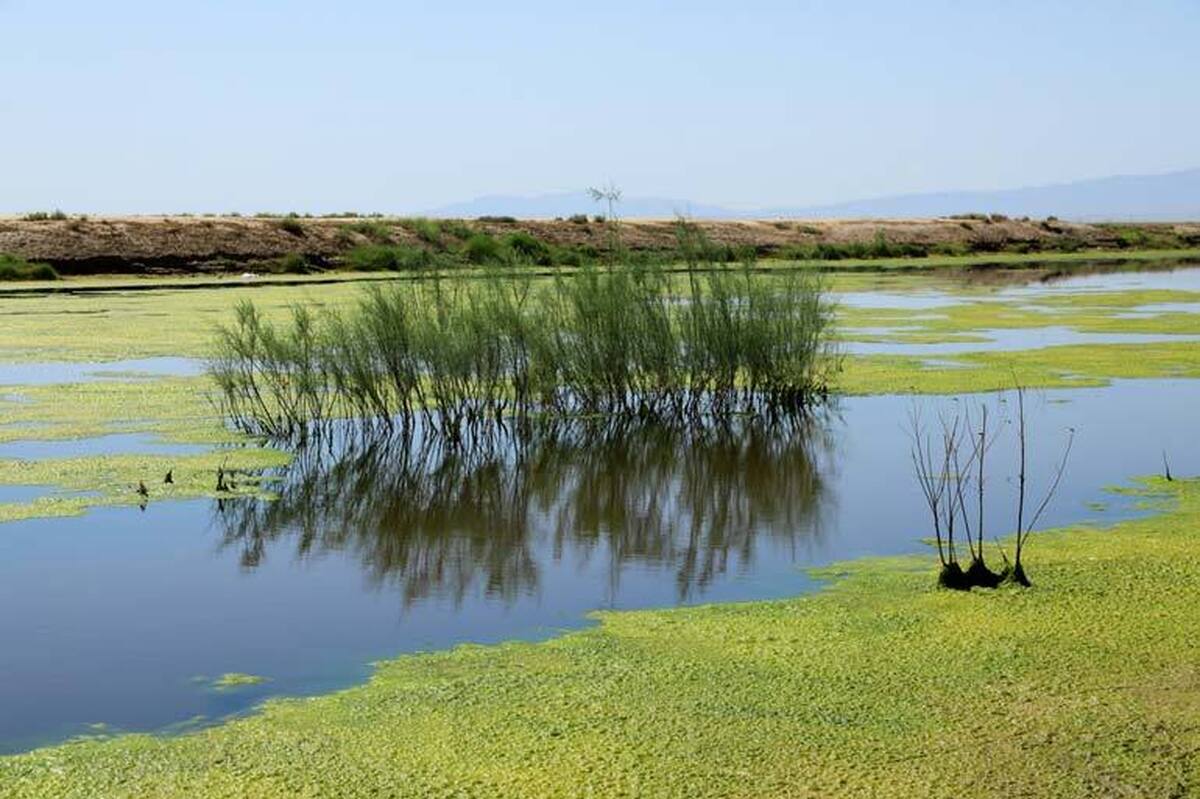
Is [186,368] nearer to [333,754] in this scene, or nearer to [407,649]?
[407,649]

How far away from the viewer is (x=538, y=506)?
9.80 metres

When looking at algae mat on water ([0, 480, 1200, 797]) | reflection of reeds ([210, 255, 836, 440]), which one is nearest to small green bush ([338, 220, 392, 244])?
reflection of reeds ([210, 255, 836, 440])

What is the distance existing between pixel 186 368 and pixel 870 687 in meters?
12.4

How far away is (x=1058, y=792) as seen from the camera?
4.59m

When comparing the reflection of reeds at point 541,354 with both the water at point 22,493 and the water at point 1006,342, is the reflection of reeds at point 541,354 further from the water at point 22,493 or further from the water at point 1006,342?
the water at point 1006,342

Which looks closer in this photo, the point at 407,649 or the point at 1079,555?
the point at 407,649

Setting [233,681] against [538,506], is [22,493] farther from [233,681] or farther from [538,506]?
[233,681]

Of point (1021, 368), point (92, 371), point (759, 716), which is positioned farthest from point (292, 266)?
point (759, 716)

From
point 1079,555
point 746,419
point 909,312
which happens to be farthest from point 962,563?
point 909,312

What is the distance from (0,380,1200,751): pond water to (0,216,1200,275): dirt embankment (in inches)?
638

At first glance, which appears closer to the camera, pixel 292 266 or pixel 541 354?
pixel 541 354

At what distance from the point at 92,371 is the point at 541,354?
5.67 meters

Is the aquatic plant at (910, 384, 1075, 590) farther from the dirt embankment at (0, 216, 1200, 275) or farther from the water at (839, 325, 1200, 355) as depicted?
the dirt embankment at (0, 216, 1200, 275)

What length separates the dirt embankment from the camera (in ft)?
114
